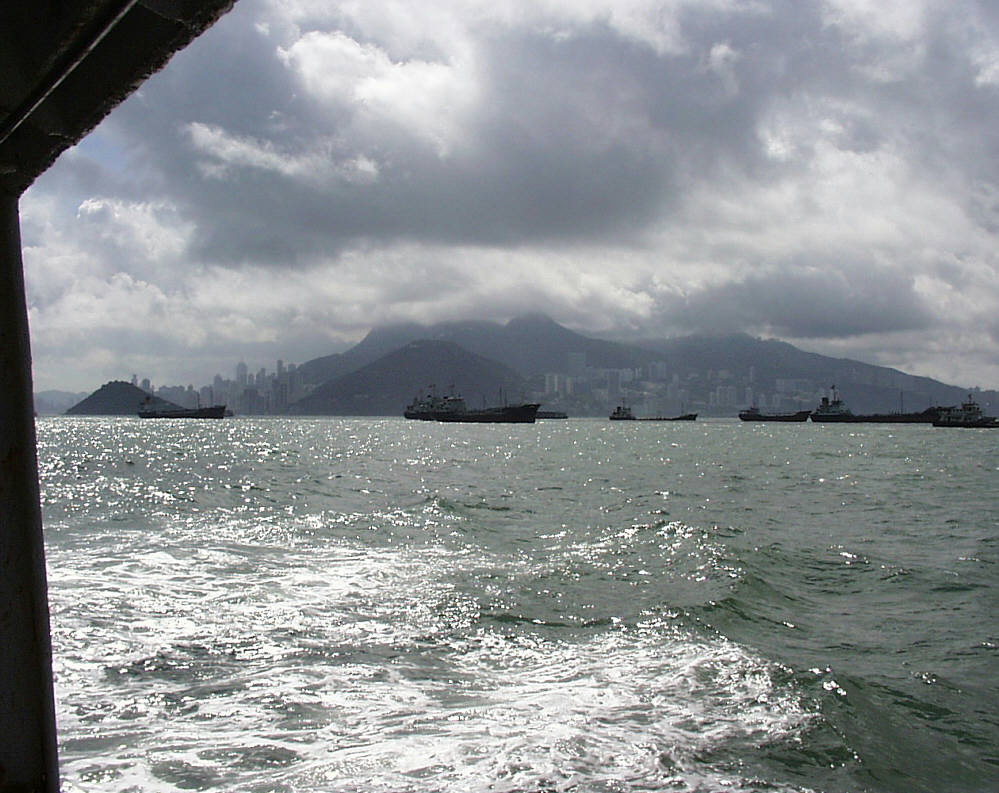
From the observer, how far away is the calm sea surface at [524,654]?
6.02 m

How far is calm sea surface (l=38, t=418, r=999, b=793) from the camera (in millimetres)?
6016

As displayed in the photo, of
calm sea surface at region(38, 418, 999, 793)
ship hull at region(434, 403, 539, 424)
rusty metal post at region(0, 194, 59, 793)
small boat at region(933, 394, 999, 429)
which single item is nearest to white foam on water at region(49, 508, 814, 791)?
calm sea surface at region(38, 418, 999, 793)

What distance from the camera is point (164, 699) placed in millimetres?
7348

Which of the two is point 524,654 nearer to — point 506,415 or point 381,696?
point 381,696

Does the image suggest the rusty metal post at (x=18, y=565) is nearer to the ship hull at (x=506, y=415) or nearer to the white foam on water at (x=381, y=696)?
the white foam on water at (x=381, y=696)

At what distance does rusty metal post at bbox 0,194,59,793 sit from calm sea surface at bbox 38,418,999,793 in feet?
Answer: 6.73

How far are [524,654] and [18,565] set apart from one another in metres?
6.61

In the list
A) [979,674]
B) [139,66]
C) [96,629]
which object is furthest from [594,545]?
[139,66]

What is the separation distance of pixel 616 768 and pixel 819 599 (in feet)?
26.9

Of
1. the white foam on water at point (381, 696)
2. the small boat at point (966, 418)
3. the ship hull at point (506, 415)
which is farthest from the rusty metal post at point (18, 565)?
the small boat at point (966, 418)

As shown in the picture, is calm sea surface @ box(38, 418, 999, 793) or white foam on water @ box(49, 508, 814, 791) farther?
calm sea surface @ box(38, 418, 999, 793)

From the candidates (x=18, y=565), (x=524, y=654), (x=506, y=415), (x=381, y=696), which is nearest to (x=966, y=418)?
(x=506, y=415)

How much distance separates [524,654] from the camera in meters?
9.23

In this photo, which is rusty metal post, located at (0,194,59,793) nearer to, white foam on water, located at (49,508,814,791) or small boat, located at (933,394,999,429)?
white foam on water, located at (49,508,814,791)
